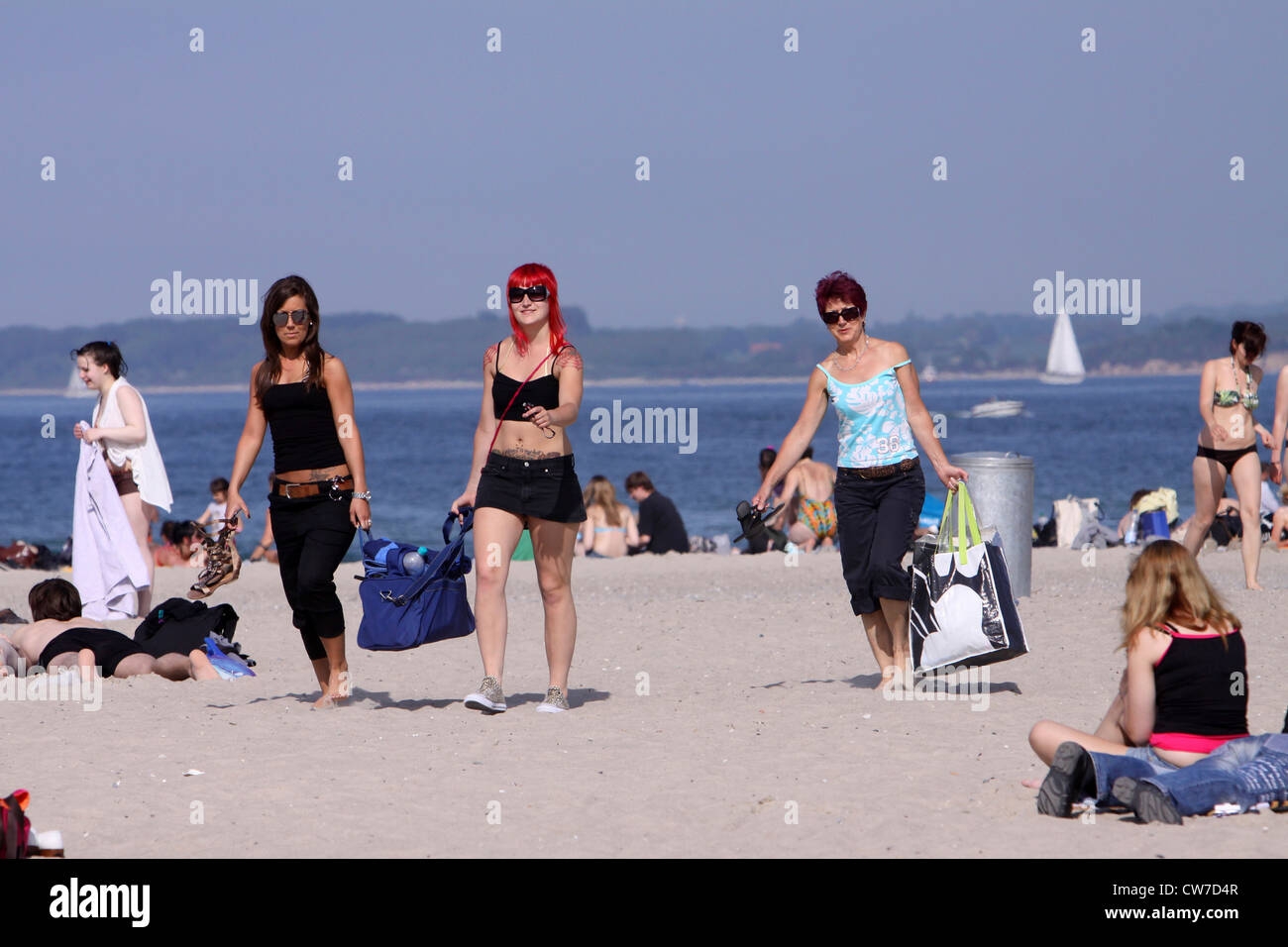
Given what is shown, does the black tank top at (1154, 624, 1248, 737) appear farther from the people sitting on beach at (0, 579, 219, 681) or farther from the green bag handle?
the people sitting on beach at (0, 579, 219, 681)

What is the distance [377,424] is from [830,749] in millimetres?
90969

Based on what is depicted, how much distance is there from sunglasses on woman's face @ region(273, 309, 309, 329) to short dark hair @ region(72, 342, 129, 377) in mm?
3426

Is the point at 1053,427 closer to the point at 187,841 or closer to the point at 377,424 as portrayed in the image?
the point at 377,424

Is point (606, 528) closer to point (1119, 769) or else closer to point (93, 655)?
point (93, 655)

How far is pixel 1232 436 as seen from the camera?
9.09 m

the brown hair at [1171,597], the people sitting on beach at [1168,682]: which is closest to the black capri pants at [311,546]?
the people sitting on beach at [1168,682]

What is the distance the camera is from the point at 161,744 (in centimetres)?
569

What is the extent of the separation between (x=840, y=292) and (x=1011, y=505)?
402cm

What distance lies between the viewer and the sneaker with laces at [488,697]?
19.9 ft

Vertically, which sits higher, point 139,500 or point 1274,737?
point 139,500

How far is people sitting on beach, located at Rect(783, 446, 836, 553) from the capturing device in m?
14.5

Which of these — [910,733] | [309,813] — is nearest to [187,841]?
[309,813]

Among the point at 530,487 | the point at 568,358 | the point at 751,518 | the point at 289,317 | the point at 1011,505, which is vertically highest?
the point at 289,317

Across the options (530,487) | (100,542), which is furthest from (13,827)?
(100,542)
